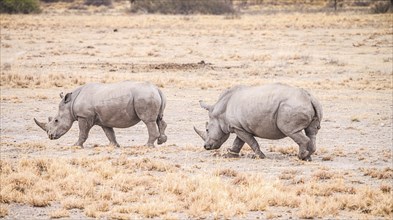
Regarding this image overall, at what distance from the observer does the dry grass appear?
904 centimetres

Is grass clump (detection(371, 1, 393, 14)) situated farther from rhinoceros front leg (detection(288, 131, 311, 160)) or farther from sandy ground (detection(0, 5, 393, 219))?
rhinoceros front leg (detection(288, 131, 311, 160))

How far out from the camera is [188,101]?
20250mm

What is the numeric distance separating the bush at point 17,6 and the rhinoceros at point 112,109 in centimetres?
5660

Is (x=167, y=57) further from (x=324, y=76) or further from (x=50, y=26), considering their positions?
(x=50, y=26)

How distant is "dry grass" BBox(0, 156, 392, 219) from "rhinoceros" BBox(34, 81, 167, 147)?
83.1 inches

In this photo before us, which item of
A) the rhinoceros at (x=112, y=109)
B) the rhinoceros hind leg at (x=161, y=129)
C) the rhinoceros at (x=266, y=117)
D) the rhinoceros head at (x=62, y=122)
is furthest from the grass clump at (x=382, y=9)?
the rhinoceros at (x=266, y=117)

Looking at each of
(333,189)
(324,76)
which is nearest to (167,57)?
(324,76)

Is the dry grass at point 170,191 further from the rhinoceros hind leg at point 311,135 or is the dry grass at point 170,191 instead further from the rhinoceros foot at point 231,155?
the rhinoceros foot at point 231,155

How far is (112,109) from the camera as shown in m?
13.5

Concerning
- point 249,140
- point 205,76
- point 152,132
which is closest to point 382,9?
point 205,76

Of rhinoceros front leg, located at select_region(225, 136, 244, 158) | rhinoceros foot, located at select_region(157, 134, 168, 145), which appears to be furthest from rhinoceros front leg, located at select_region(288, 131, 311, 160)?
rhinoceros foot, located at select_region(157, 134, 168, 145)

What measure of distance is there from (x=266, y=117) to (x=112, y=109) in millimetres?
3084

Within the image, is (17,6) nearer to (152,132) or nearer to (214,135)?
(152,132)

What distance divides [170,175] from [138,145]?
4068 millimetres
